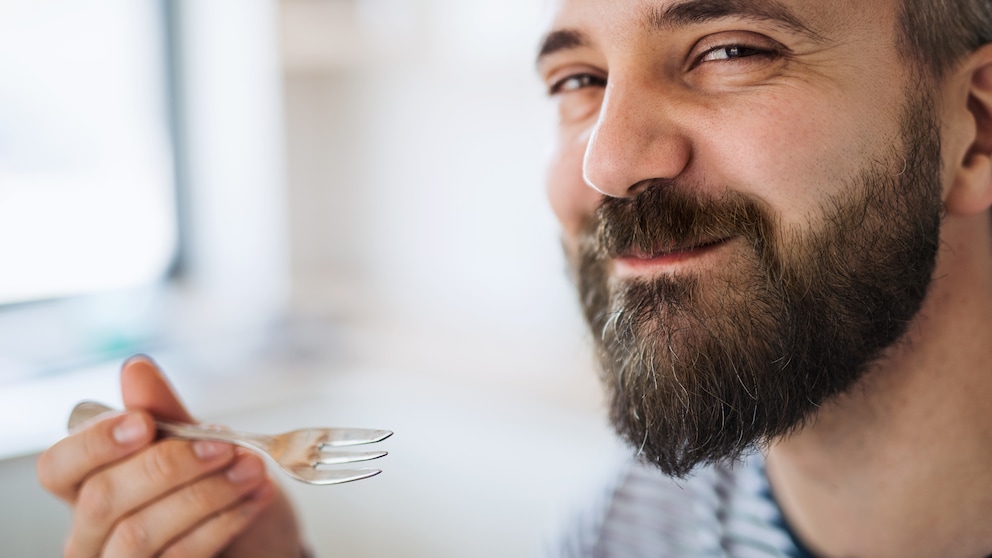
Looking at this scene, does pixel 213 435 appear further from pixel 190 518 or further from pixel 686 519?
pixel 686 519

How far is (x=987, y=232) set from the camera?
33.0 inches

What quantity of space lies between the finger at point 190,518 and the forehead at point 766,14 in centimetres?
56

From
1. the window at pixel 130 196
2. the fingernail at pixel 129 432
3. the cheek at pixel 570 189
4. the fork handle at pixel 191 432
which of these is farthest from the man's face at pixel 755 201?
the window at pixel 130 196

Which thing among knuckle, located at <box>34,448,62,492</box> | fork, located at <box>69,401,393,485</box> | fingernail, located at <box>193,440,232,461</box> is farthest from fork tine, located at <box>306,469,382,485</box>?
knuckle, located at <box>34,448,62,492</box>

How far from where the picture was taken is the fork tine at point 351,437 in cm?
68

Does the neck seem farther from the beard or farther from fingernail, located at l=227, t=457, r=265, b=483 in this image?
fingernail, located at l=227, t=457, r=265, b=483

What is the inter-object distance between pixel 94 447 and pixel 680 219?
22.6 inches

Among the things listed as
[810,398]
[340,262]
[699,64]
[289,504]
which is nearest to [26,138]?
[340,262]

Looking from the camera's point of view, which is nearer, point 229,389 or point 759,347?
point 759,347

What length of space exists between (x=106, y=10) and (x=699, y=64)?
121cm

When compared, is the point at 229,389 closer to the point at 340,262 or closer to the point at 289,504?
the point at 340,262

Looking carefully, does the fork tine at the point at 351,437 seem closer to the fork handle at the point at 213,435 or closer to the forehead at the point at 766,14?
the fork handle at the point at 213,435

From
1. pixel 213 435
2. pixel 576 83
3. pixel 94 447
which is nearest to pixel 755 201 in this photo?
pixel 576 83

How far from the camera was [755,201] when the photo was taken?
70cm
